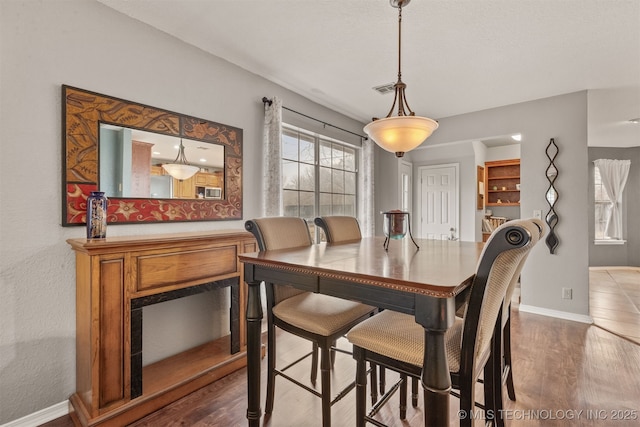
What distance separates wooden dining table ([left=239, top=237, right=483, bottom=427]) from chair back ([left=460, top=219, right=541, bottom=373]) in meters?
0.06

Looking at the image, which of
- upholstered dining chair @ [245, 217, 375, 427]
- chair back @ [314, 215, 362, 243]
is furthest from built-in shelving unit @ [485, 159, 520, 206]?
upholstered dining chair @ [245, 217, 375, 427]

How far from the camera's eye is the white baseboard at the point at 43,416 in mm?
1642

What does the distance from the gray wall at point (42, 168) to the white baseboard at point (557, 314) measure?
13.4ft

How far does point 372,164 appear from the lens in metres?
4.45

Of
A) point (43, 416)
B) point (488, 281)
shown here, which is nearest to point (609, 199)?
point (488, 281)

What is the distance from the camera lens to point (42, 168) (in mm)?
1725

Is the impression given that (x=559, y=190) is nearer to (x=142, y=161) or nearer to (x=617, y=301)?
(x=617, y=301)

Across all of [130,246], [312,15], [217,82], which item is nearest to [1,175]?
[130,246]

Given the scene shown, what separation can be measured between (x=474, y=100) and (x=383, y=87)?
1.23 metres

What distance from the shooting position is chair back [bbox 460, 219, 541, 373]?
97 cm

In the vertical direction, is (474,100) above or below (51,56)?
above

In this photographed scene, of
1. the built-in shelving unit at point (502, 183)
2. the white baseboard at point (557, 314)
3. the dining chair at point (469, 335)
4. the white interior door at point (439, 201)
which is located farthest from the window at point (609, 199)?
the dining chair at point (469, 335)

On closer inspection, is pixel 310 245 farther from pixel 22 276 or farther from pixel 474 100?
pixel 474 100

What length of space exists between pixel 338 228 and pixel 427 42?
5.32ft
